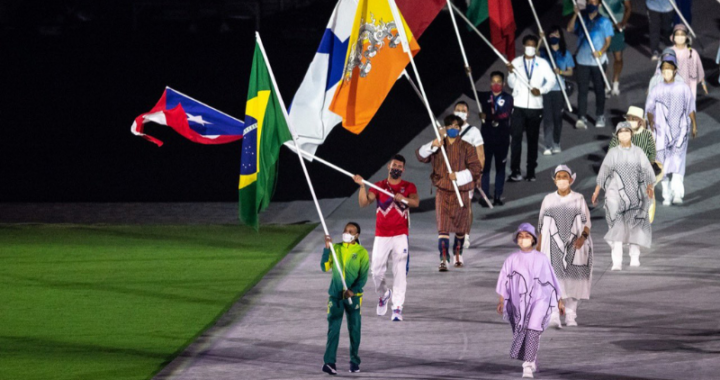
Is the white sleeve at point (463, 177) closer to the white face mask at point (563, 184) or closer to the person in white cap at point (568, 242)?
the person in white cap at point (568, 242)

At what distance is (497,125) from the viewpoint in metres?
21.1

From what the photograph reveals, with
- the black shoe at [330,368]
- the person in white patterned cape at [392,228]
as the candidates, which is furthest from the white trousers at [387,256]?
the black shoe at [330,368]

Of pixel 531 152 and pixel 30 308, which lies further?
pixel 531 152

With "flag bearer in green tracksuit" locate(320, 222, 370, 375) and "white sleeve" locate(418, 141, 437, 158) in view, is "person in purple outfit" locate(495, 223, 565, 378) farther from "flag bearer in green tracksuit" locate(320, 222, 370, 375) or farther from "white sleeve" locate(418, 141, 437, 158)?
"white sleeve" locate(418, 141, 437, 158)

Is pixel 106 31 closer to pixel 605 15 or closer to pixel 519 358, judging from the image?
pixel 605 15

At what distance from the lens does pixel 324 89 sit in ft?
51.8

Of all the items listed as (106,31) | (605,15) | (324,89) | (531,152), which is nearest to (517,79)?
(531,152)

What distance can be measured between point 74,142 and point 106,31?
133 inches

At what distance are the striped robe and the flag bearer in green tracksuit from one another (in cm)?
437

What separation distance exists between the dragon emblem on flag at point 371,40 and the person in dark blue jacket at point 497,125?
481 cm

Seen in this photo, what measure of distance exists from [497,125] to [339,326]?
923cm

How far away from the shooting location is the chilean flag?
14656 millimetres

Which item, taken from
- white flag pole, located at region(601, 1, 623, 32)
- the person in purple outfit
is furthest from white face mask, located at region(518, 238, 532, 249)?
white flag pole, located at region(601, 1, 623, 32)

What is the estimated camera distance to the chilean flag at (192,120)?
577 inches
